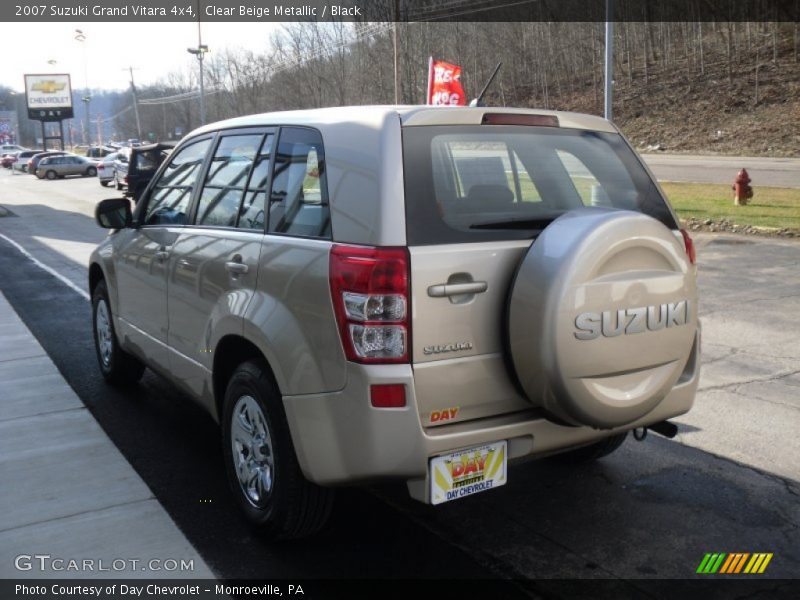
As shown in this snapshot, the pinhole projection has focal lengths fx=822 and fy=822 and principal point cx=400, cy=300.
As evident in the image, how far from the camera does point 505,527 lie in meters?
3.83

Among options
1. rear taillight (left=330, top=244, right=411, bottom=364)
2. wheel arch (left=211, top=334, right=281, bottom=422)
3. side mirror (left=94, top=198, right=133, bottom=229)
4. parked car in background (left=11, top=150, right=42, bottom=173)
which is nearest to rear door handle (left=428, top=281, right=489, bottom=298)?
rear taillight (left=330, top=244, right=411, bottom=364)

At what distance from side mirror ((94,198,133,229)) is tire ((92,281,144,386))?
2.27 ft

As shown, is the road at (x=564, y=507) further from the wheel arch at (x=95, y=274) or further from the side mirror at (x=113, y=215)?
the side mirror at (x=113, y=215)

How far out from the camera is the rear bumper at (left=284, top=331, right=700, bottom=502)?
2.99 meters

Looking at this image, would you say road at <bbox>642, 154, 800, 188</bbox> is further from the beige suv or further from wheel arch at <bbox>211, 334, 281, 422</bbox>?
wheel arch at <bbox>211, 334, 281, 422</bbox>

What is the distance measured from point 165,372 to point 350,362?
212 centimetres

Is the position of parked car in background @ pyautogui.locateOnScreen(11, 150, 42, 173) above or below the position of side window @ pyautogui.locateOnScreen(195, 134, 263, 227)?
above

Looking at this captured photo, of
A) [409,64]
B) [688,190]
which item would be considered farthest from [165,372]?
[409,64]

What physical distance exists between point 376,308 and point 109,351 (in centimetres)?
376

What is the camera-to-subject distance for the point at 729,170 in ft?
93.7

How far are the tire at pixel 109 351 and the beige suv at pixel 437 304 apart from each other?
2331mm

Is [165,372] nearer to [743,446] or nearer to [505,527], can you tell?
[505,527]

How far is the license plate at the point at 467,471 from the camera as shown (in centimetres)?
308

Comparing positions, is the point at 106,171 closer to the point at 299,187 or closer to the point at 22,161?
the point at 22,161
